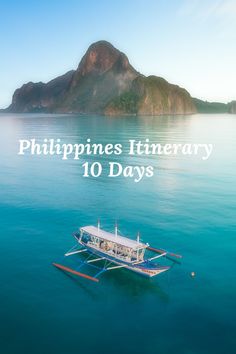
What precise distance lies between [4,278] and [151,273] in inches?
720

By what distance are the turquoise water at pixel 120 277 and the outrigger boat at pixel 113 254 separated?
130 centimetres

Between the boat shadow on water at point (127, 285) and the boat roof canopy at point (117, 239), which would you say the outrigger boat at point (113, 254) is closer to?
the boat roof canopy at point (117, 239)

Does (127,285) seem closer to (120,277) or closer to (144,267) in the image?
(120,277)

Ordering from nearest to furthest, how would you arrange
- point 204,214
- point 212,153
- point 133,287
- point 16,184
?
1. point 133,287
2. point 204,214
3. point 16,184
4. point 212,153

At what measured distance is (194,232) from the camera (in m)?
61.7

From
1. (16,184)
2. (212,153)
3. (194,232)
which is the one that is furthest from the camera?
(212,153)

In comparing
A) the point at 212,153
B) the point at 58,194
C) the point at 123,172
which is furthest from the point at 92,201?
the point at 212,153

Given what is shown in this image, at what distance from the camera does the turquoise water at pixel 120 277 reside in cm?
3572

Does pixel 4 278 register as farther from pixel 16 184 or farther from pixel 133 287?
pixel 16 184

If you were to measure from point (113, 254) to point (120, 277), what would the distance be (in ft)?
11.6

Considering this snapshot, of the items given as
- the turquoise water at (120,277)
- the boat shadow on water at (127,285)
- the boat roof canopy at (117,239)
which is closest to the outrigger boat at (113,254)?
the boat roof canopy at (117,239)

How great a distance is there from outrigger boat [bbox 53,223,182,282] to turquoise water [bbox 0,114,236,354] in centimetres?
130

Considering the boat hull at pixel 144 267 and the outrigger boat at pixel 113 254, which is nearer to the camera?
the boat hull at pixel 144 267

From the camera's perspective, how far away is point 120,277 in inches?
1850
